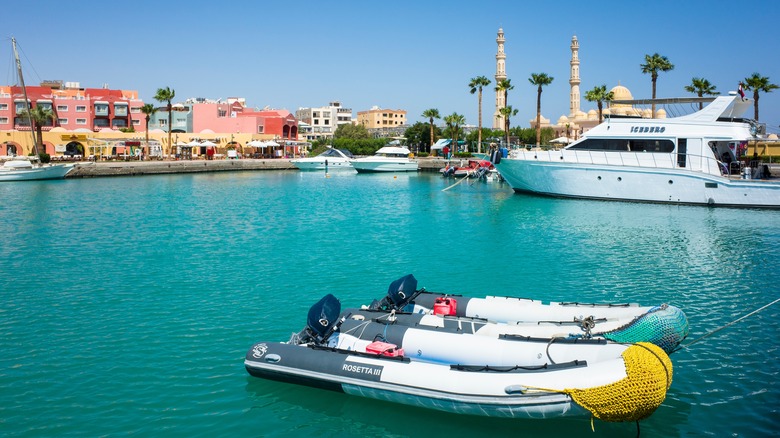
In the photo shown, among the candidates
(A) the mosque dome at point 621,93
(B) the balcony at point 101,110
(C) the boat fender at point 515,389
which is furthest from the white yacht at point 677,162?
(B) the balcony at point 101,110

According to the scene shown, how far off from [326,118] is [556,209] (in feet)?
454

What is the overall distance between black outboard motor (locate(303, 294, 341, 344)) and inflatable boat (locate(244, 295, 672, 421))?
19mm

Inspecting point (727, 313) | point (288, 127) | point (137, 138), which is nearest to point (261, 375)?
point (727, 313)

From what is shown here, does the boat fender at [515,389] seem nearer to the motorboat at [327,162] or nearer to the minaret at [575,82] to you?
the motorboat at [327,162]

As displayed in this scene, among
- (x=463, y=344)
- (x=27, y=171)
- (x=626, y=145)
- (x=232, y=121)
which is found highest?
(x=232, y=121)

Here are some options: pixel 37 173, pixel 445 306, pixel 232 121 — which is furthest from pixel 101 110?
pixel 445 306

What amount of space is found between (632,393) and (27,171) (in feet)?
211

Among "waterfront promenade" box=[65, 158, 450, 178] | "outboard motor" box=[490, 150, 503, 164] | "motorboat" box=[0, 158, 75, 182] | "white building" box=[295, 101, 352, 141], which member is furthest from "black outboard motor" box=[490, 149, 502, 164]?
"white building" box=[295, 101, 352, 141]

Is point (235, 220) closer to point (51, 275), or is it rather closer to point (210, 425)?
point (51, 275)

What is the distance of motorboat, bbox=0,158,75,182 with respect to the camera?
58469 millimetres

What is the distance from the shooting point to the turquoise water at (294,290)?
10383mm

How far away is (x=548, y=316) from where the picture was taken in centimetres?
1263

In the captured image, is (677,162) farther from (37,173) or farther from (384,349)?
(37,173)

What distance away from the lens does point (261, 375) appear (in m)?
11.2
